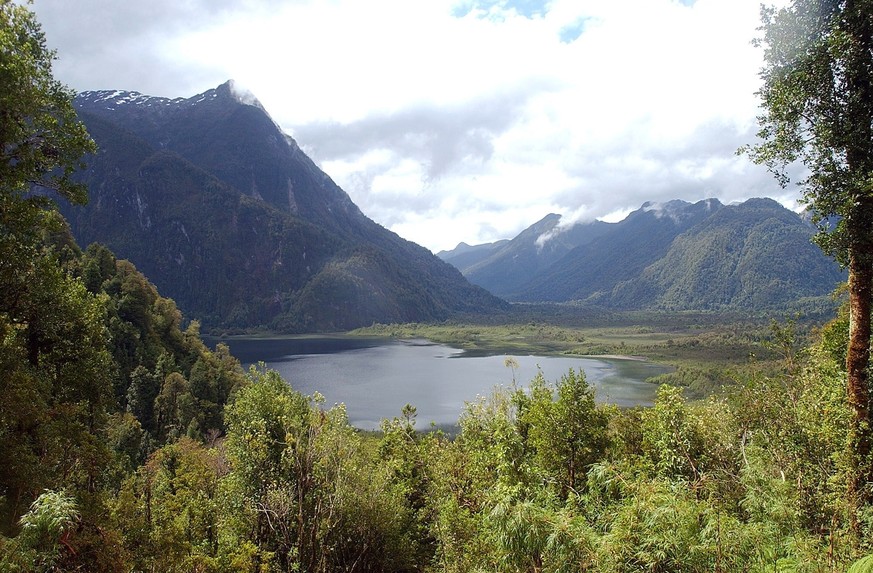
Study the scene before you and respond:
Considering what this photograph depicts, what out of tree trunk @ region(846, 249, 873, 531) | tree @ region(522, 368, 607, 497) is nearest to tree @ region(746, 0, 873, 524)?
tree trunk @ region(846, 249, 873, 531)

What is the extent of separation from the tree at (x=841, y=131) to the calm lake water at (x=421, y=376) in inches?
2021

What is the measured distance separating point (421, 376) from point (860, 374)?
117 m

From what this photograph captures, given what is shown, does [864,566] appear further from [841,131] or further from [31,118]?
[31,118]

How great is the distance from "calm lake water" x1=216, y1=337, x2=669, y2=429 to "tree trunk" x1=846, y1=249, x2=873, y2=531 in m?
51.2

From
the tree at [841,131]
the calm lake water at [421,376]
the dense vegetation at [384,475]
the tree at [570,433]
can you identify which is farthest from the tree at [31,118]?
the calm lake water at [421,376]

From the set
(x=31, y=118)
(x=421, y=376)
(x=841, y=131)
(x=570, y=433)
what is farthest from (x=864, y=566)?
(x=421, y=376)

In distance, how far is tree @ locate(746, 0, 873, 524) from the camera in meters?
10.2

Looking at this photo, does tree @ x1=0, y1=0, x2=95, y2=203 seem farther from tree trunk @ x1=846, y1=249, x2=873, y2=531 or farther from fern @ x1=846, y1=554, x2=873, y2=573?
tree trunk @ x1=846, y1=249, x2=873, y2=531

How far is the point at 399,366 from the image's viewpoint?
145 metres

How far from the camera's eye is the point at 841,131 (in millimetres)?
10523

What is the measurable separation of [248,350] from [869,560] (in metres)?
201

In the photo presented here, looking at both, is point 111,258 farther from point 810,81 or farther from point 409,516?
point 810,81

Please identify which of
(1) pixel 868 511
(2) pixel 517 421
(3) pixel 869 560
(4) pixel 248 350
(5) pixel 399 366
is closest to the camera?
(3) pixel 869 560

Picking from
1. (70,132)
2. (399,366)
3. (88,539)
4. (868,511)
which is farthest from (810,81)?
(399,366)
